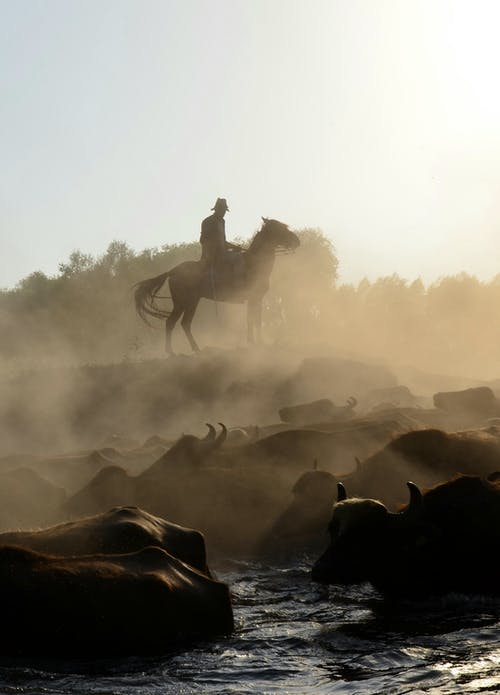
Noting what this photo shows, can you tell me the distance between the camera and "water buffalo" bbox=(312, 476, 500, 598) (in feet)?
30.4

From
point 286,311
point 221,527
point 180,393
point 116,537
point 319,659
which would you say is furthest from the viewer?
point 286,311

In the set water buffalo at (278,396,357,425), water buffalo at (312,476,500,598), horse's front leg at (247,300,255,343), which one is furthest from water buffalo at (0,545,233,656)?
horse's front leg at (247,300,255,343)

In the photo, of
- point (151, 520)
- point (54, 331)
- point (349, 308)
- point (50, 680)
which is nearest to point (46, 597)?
point (50, 680)

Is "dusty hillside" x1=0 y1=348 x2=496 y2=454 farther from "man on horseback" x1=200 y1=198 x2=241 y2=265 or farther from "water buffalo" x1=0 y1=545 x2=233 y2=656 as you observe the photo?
"water buffalo" x1=0 y1=545 x2=233 y2=656

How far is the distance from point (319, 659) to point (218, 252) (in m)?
23.5

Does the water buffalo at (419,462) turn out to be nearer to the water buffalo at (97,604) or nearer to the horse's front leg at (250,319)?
the water buffalo at (97,604)

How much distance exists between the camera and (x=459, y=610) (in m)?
8.94

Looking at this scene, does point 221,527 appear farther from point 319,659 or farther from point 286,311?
point 286,311

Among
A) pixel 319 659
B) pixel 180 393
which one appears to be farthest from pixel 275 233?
pixel 319 659

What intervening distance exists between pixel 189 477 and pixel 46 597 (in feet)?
17.7

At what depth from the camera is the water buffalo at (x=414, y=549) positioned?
30.4 feet

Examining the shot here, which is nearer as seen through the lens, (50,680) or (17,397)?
(50,680)

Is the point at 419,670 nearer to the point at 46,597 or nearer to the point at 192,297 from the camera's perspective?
the point at 46,597

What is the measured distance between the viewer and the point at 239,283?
99.9ft
